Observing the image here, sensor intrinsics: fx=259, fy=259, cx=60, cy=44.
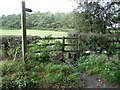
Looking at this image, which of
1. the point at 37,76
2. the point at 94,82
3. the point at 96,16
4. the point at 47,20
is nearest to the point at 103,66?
the point at 94,82

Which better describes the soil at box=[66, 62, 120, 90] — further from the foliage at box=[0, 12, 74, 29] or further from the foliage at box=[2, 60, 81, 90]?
the foliage at box=[0, 12, 74, 29]

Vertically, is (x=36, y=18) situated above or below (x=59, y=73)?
above

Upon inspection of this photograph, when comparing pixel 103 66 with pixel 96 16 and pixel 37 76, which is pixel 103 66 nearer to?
pixel 37 76

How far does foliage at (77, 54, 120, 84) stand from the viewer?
4096mm

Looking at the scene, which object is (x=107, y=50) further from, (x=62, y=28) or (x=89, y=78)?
(x=89, y=78)

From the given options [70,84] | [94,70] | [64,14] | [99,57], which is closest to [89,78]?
[94,70]

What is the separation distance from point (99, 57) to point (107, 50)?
2.64 ft

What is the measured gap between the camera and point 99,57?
4902 mm

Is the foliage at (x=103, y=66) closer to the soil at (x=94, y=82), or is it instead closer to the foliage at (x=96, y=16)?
the soil at (x=94, y=82)

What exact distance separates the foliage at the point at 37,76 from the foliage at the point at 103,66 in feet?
1.41

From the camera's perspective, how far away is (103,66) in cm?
448

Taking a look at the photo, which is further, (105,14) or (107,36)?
(105,14)

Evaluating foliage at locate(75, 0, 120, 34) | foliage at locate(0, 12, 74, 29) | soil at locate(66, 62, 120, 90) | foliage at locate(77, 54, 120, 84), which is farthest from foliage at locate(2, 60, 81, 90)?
foliage at locate(75, 0, 120, 34)

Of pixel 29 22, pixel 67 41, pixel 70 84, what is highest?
pixel 29 22
